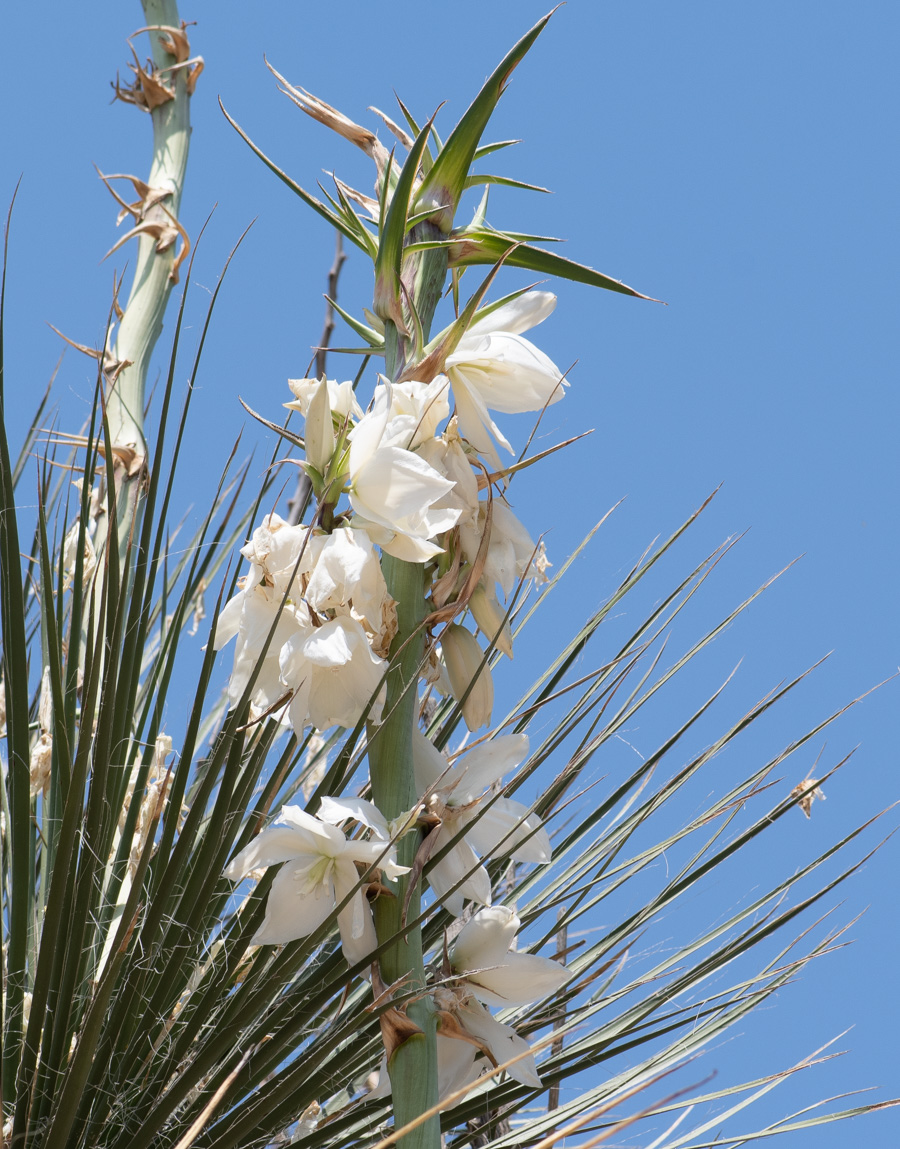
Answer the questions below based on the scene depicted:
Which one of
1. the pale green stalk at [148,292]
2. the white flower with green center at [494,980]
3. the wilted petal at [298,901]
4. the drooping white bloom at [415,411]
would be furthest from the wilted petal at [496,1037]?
the pale green stalk at [148,292]

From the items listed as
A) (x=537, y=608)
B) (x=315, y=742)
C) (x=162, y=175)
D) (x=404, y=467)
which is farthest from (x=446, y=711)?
(x=162, y=175)

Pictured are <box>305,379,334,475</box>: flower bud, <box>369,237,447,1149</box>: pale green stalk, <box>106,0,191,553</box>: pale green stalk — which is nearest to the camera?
<box>369,237,447,1149</box>: pale green stalk

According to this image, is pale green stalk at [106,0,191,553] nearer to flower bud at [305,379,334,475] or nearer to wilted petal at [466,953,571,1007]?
flower bud at [305,379,334,475]

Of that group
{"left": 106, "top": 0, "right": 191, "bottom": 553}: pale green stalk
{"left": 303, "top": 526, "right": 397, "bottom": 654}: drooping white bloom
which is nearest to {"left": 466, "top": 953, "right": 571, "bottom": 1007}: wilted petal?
{"left": 303, "top": 526, "right": 397, "bottom": 654}: drooping white bloom

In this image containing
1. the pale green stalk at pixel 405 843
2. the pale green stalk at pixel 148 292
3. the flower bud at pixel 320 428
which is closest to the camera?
the pale green stalk at pixel 405 843

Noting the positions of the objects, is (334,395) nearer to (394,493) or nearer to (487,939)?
(394,493)

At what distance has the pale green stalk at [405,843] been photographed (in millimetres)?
697

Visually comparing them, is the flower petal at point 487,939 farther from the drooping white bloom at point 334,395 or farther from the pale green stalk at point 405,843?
the drooping white bloom at point 334,395

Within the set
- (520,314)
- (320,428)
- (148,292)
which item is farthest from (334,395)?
(148,292)

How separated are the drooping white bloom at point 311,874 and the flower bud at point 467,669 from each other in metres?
0.13

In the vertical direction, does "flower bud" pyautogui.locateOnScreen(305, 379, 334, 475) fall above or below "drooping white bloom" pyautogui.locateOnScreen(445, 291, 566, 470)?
below

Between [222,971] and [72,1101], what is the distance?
0.15 metres

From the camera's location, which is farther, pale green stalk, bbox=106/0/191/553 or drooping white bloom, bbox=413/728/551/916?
pale green stalk, bbox=106/0/191/553

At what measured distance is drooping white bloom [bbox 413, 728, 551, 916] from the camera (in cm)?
76
